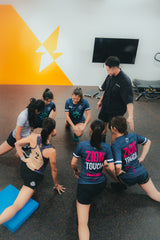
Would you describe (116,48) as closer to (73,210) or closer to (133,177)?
(133,177)

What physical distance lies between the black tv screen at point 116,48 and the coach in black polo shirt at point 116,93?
8.44 ft

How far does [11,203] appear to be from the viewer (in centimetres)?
171

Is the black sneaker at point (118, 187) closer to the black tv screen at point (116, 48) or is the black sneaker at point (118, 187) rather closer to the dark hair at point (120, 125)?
the dark hair at point (120, 125)

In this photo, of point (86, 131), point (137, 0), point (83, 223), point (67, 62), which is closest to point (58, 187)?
point (83, 223)

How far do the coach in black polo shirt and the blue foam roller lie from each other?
1.50 metres

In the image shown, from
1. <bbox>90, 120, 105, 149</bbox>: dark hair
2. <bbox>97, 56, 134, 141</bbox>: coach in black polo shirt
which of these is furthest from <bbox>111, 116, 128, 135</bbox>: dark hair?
<bbox>97, 56, 134, 141</bbox>: coach in black polo shirt

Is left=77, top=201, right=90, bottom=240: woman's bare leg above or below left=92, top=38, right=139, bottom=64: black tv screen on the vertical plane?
below

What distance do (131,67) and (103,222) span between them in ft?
14.8

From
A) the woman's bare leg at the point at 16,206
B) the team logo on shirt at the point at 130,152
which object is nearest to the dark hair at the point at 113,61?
the team logo on shirt at the point at 130,152

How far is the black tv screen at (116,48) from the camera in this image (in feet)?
15.0

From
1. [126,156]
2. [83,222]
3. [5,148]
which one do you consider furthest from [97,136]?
[5,148]

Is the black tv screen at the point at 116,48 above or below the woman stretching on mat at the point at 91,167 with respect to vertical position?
above

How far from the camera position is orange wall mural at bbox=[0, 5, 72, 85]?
4.41m

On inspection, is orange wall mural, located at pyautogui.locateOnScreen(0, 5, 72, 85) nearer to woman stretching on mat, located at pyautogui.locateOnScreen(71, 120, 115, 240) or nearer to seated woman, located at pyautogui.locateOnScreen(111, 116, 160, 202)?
seated woman, located at pyautogui.locateOnScreen(111, 116, 160, 202)
